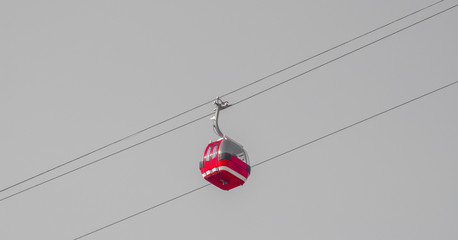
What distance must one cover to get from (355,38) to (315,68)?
152 cm

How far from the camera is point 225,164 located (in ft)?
113

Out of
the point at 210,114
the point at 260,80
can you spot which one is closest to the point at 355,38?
the point at 260,80

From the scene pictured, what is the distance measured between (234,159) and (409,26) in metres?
5.82

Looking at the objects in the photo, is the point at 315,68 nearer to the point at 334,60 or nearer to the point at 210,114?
the point at 334,60

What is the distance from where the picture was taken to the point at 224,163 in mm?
34406

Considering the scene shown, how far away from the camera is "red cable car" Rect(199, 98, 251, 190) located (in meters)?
34.5

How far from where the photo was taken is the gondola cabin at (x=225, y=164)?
34.5 m

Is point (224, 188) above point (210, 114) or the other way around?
the other way around

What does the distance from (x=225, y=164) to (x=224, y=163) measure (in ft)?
0.12

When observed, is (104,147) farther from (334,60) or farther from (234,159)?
(334,60)

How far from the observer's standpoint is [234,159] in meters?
34.7

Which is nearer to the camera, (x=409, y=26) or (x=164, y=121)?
(x=409, y=26)

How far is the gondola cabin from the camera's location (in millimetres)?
34469

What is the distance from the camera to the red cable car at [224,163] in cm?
3447
